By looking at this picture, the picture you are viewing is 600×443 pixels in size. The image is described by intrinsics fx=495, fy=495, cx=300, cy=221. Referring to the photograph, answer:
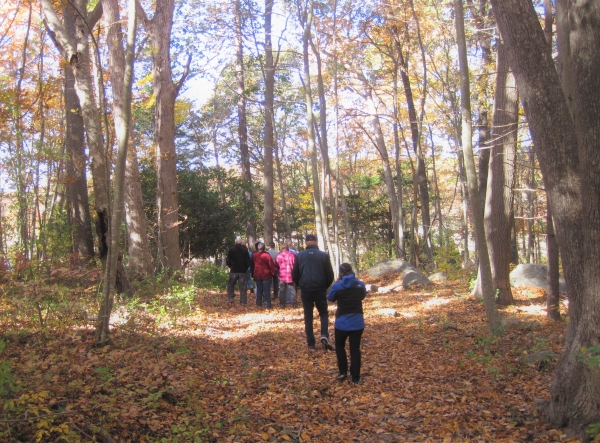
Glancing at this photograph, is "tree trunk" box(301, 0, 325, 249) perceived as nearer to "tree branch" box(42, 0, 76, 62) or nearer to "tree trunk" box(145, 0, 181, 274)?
"tree trunk" box(145, 0, 181, 274)

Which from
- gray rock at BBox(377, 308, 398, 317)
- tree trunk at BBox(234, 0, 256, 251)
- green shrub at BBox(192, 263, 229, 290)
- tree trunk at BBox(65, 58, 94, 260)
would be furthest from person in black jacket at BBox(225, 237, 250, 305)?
tree trunk at BBox(234, 0, 256, 251)

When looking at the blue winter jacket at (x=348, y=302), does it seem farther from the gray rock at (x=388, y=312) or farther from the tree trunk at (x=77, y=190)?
the tree trunk at (x=77, y=190)

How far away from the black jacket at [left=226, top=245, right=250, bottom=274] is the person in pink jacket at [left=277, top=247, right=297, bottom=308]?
1054mm

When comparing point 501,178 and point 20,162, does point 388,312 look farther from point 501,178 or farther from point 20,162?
point 20,162

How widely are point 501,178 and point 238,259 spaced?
7305mm

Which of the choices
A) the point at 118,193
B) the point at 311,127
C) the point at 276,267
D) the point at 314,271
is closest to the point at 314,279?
the point at 314,271

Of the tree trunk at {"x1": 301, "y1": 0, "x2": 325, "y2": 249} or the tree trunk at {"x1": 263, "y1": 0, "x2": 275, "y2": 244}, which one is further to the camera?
the tree trunk at {"x1": 263, "y1": 0, "x2": 275, "y2": 244}

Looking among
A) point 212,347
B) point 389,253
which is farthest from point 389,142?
point 212,347

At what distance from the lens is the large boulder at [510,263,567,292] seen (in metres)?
14.9

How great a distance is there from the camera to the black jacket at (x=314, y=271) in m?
8.57

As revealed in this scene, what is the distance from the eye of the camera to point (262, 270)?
13906 mm

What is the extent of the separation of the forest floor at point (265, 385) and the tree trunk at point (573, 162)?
58 centimetres

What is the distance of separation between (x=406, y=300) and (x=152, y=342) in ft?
29.9

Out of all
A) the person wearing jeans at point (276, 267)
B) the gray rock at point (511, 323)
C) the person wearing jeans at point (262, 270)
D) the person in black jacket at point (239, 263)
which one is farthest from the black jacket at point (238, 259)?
the gray rock at point (511, 323)
